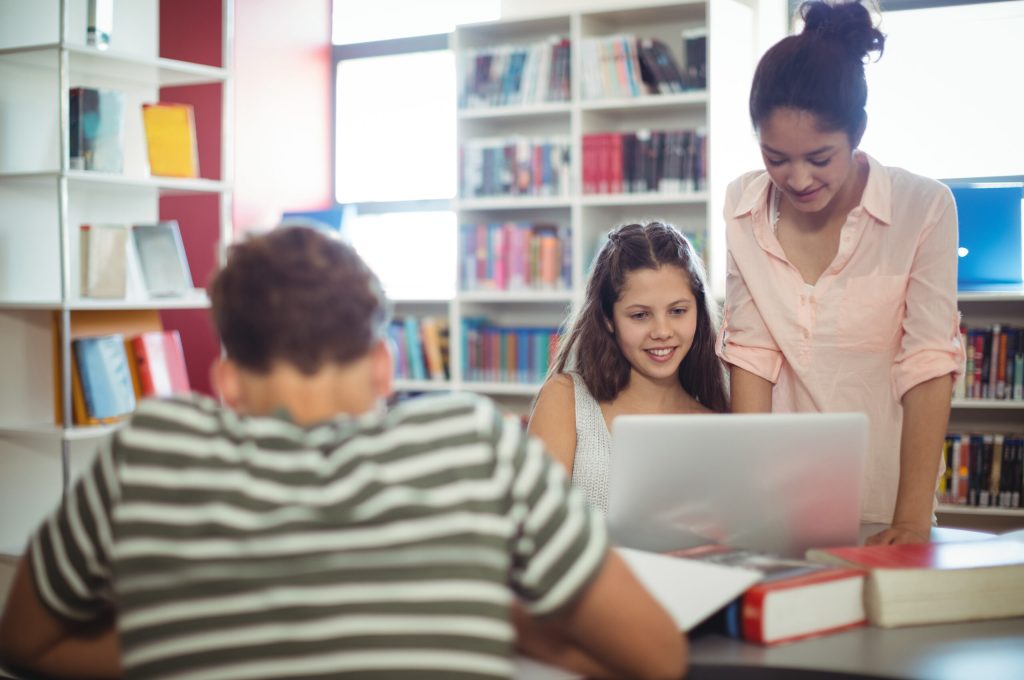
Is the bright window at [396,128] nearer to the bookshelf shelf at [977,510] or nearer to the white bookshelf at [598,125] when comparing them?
the white bookshelf at [598,125]

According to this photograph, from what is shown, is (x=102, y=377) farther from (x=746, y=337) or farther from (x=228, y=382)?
(x=228, y=382)

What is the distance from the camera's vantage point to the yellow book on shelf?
129 inches

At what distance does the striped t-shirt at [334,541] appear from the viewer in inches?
31.2

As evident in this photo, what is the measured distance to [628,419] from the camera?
1.24 metres

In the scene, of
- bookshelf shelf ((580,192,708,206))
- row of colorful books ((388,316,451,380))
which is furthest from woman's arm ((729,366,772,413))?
row of colorful books ((388,316,451,380))

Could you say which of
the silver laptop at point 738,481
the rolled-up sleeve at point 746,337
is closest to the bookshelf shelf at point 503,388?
Result: the rolled-up sleeve at point 746,337

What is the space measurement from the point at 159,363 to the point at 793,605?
8.41ft

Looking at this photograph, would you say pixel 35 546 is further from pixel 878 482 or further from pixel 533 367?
pixel 533 367

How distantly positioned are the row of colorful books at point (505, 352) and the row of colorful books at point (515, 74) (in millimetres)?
936

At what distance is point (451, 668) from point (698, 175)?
3.45m

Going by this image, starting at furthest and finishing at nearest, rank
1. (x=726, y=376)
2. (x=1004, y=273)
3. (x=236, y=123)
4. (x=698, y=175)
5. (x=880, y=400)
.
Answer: (x=236, y=123) → (x=698, y=175) → (x=1004, y=273) → (x=726, y=376) → (x=880, y=400)

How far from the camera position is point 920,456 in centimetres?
154

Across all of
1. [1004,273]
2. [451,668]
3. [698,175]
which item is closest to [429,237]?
[698,175]

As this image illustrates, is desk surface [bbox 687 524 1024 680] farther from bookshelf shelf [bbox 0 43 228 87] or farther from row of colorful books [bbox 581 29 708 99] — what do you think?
row of colorful books [bbox 581 29 708 99]
